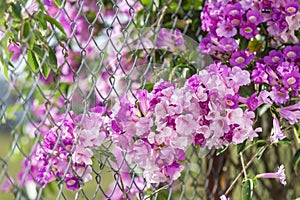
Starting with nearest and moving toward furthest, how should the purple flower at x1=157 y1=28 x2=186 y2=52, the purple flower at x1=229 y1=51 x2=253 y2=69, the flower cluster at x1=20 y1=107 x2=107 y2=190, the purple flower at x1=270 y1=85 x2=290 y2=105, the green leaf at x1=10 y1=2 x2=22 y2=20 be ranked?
1. the green leaf at x1=10 y1=2 x2=22 y2=20
2. the flower cluster at x1=20 y1=107 x2=107 y2=190
3. the purple flower at x1=270 y1=85 x2=290 y2=105
4. the purple flower at x1=229 y1=51 x2=253 y2=69
5. the purple flower at x1=157 y1=28 x2=186 y2=52

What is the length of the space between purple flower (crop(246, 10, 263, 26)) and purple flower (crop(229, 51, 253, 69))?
95 mm

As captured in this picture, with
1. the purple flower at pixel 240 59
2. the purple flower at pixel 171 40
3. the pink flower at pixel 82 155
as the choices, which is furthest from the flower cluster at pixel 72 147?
the purple flower at pixel 171 40

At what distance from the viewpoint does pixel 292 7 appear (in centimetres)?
178

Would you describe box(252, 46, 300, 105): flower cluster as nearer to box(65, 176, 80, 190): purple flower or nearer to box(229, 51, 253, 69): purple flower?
box(229, 51, 253, 69): purple flower

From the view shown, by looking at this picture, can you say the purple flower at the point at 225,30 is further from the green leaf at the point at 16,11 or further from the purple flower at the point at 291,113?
the green leaf at the point at 16,11

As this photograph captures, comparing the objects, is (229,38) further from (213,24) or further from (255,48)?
(255,48)

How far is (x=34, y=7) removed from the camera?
57.0 inches

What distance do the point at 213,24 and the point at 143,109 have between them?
46cm

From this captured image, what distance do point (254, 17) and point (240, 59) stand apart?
0.41 feet

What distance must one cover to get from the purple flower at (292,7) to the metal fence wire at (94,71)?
11.9 inches

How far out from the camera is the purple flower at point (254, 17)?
5.97ft

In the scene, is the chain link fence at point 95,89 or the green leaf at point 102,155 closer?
the chain link fence at point 95,89

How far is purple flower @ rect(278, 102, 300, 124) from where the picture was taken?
1617 mm

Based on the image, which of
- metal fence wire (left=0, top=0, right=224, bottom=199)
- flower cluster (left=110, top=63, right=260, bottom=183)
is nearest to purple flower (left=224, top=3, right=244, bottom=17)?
metal fence wire (left=0, top=0, right=224, bottom=199)
